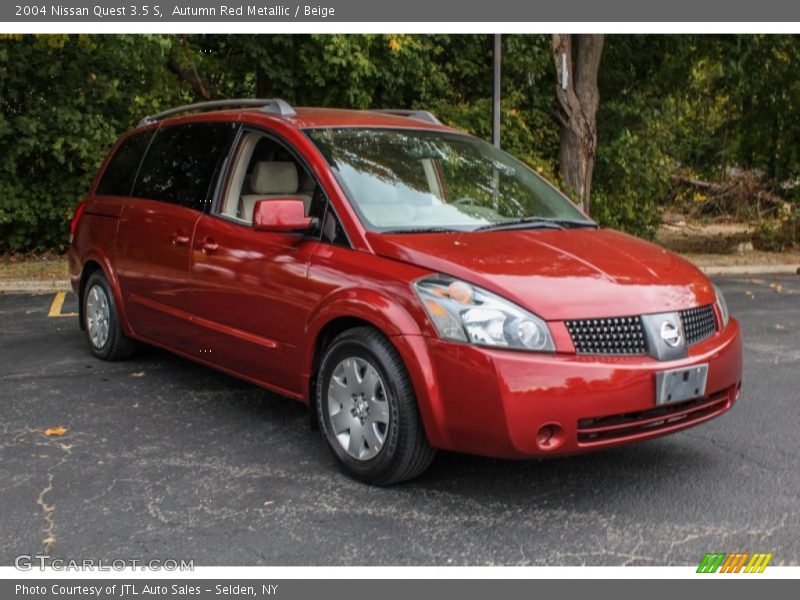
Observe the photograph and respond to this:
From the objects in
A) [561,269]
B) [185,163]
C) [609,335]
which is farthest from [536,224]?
[185,163]

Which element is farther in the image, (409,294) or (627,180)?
(627,180)

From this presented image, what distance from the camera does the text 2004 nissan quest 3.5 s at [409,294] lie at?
13.4 ft

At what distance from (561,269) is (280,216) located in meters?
1.43

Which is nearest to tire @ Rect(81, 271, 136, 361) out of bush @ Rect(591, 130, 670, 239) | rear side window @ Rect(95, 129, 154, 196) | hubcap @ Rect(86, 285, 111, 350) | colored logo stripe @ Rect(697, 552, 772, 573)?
hubcap @ Rect(86, 285, 111, 350)

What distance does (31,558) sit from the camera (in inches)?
148

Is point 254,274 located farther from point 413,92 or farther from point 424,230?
point 413,92

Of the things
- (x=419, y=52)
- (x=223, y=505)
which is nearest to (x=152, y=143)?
(x=223, y=505)

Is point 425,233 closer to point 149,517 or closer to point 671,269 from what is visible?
point 671,269

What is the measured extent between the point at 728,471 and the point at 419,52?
11149 mm

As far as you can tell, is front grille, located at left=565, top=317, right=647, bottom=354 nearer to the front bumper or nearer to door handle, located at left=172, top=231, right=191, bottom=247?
the front bumper

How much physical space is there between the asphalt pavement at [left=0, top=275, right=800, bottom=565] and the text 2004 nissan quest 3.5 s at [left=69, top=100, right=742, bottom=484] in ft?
1.03

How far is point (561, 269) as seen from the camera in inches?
174
